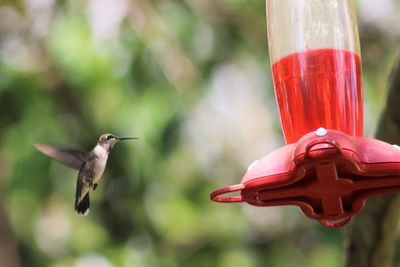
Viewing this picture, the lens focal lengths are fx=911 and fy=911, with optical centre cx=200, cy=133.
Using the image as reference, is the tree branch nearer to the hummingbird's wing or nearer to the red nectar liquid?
the red nectar liquid

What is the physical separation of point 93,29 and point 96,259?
2.42 m

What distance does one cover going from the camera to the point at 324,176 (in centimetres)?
267

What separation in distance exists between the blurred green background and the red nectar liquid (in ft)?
12.0

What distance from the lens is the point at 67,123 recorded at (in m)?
8.03

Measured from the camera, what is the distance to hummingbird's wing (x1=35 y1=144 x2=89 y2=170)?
3.64 metres

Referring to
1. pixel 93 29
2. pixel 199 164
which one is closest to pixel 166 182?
pixel 199 164

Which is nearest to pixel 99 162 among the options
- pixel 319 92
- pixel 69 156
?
pixel 69 156

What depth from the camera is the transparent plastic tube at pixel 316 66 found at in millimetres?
3201

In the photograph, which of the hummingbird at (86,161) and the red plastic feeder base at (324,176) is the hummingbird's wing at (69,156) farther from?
the red plastic feeder base at (324,176)

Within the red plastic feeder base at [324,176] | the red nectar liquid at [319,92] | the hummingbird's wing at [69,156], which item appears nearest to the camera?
the red plastic feeder base at [324,176]

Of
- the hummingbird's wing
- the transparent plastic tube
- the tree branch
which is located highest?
the transparent plastic tube

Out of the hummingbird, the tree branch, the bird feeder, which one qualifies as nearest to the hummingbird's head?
the hummingbird

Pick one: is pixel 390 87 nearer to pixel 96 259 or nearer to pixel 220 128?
pixel 220 128

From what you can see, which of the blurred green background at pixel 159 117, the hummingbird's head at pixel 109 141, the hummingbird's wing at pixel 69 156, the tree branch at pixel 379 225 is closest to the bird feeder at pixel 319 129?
the tree branch at pixel 379 225
